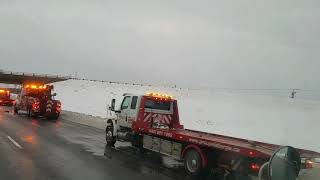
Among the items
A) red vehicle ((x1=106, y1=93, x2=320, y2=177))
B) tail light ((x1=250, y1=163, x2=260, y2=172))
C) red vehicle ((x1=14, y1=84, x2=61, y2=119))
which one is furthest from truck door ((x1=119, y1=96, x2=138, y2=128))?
red vehicle ((x1=14, y1=84, x2=61, y2=119))

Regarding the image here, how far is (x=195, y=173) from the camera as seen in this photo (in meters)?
12.4

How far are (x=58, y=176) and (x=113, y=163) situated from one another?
2.80 metres

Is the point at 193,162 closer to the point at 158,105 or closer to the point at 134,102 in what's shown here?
the point at 158,105

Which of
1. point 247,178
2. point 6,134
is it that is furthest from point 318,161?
point 6,134

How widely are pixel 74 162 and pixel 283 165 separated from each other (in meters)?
6.34

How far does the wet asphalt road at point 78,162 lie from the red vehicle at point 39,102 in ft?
45.1

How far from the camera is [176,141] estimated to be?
44.9ft

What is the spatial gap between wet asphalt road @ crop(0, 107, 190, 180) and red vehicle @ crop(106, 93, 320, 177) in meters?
0.49

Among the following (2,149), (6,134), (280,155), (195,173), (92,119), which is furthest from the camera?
(92,119)

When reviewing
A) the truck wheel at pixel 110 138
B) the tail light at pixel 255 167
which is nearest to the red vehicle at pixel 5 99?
the truck wheel at pixel 110 138

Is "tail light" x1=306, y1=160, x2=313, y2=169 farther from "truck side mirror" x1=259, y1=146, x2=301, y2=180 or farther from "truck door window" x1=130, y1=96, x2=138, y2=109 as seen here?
"truck door window" x1=130, y1=96, x2=138, y2=109

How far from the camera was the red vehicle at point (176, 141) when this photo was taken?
1101cm

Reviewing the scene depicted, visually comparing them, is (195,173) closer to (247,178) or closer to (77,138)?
(247,178)

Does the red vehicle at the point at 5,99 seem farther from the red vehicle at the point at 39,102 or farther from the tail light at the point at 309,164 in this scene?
the tail light at the point at 309,164
